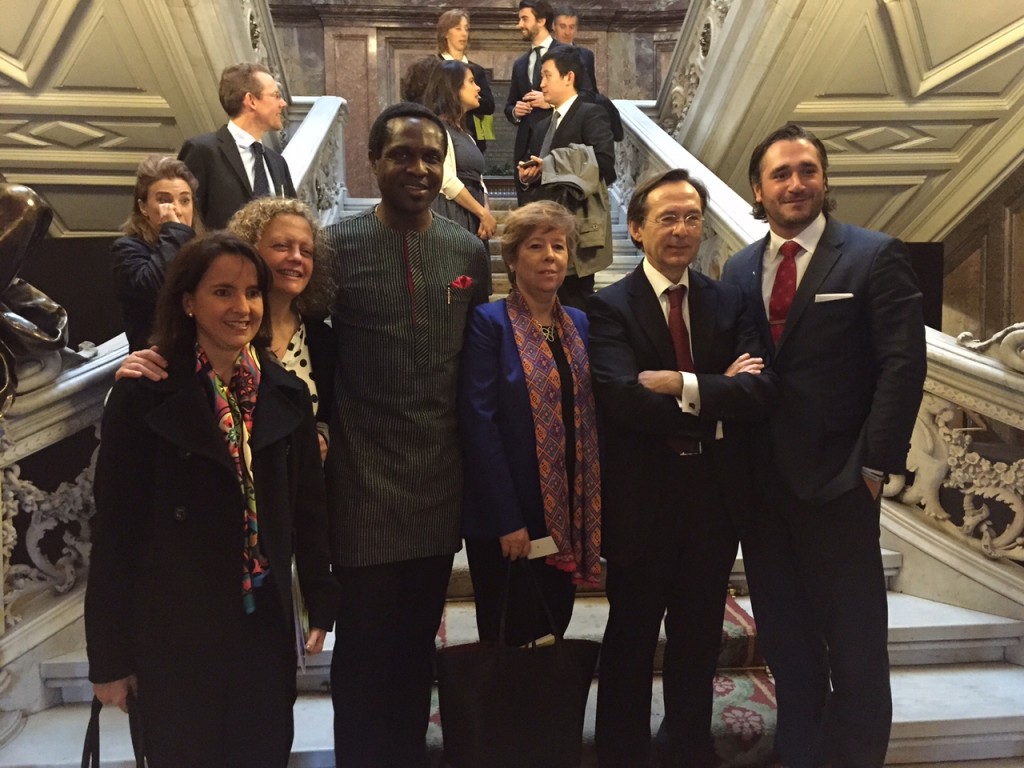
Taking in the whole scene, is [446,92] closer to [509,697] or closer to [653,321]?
[653,321]

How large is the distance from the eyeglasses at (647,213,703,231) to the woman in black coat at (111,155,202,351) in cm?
123

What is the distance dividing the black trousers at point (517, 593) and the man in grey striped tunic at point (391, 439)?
12cm

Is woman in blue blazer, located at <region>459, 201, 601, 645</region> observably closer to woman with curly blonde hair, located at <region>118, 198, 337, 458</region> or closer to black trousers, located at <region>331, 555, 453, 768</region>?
black trousers, located at <region>331, 555, 453, 768</region>

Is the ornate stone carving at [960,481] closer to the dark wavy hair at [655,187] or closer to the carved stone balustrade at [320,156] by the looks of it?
the dark wavy hair at [655,187]

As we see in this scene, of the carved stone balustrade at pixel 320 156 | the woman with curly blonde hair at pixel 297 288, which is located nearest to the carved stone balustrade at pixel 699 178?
the woman with curly blonde hair at pixel 297 288

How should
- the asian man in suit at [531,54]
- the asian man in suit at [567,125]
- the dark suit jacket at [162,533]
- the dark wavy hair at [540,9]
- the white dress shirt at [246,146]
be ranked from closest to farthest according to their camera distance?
the dark suit jacket at [162,533]
the white dress shirt at [246,146]
the asian man in suit at [567,125]
the asian man in suit at [531,54]
the dark wavy hair at [540,9]

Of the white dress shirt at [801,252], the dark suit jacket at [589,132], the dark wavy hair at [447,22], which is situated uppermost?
the dark wavy hair at [447,22]

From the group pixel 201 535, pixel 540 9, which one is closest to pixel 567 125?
pixel 540 9

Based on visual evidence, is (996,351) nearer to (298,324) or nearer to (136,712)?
(298,324)

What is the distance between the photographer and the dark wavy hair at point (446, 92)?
138 inches

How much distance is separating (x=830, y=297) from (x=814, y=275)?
0.28 feet

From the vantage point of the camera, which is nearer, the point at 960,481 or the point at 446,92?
the point at 960,481

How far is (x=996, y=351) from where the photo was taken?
2922 millimetres

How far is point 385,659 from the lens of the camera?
2086 mm
